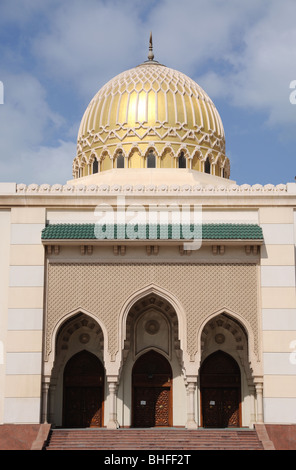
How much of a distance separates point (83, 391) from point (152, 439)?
2.53 metres

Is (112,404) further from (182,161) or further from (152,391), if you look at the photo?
(182,161)

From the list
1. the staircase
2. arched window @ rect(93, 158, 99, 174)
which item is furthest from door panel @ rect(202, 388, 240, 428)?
arched window @ rect(93, 158, 99, 174)

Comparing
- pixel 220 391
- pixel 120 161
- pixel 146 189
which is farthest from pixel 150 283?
pixel 120 161

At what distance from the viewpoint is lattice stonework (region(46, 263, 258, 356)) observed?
49.5 feet

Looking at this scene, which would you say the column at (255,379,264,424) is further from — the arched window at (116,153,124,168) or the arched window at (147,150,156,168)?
the arched window at (116,153,124,168)

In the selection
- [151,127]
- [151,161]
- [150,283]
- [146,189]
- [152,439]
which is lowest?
[152,439]

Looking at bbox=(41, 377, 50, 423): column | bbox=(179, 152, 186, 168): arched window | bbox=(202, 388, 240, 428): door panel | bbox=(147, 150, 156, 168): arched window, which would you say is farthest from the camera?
bbox=(179, 152, 186, 168): arched window

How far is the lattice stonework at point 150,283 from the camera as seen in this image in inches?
594

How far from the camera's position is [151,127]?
19.0 meters

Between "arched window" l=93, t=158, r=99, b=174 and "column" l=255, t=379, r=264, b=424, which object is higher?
"arched window" l=93, t=158, r=99, b=174

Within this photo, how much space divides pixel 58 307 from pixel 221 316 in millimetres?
3634

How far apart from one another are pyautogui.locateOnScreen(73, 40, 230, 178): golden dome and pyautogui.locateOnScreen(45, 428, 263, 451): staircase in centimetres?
723
